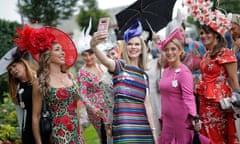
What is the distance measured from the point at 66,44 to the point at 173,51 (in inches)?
50.2

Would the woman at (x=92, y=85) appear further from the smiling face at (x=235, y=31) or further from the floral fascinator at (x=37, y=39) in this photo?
the smiling face at (x=235, y=31)

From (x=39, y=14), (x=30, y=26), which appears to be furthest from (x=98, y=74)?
(x=39, y=14)

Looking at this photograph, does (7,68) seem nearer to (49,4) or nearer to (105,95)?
(105,95)

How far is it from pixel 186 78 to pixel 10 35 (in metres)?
7.20

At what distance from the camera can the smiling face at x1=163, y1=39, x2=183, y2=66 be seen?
15.9ft

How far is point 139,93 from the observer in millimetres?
4863

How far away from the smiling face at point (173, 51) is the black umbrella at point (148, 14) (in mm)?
767

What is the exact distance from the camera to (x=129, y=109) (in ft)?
15.7

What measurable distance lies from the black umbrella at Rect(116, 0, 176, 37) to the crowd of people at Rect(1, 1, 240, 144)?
0.63 feet

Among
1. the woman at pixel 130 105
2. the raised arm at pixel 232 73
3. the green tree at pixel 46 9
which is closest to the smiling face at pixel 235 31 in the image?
the raised arm at pixel 232 73

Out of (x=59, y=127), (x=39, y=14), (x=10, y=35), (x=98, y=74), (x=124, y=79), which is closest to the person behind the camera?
(x=59, y=127)

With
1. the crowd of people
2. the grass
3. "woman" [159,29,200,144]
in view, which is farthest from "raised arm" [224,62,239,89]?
the grass

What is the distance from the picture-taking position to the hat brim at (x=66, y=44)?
182 inches

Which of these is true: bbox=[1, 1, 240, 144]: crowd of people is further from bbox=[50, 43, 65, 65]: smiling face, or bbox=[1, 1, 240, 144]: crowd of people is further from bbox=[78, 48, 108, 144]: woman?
bbox=[78, 48, 108, 144]: woman
